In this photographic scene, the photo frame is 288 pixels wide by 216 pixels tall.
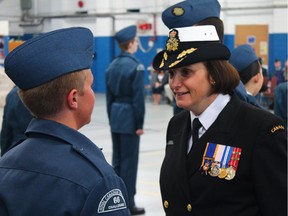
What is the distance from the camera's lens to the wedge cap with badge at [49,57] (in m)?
1.88

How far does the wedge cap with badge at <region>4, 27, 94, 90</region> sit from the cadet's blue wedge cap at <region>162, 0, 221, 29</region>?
101cm

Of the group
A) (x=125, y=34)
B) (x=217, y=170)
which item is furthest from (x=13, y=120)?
(x=217, y=170)

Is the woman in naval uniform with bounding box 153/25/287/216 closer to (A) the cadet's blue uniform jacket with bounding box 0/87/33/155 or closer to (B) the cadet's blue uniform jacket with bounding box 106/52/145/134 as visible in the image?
(A) the cadet's blue uniform jacket with bounding box 0/87/33/155

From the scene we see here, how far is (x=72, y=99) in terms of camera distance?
6.12 ft

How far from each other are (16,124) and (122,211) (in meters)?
3.74

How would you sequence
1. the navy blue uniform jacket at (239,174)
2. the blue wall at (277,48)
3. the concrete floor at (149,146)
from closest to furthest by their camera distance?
the navy blue uniform jacket at (239,174) → the concrete floor at (149,146) → the blue wall at (277,48)

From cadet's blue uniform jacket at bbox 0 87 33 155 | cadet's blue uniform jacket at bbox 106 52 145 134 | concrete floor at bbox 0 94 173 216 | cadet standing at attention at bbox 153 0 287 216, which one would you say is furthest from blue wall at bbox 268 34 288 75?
cadet standing at attention at bbox 153 0 287 216

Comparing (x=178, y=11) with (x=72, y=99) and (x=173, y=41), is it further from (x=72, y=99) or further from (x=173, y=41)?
(x=72, y=99)

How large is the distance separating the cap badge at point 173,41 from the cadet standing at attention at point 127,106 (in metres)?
4.12

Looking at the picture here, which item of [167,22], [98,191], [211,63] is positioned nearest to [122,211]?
[98,191]

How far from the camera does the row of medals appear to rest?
2512mm

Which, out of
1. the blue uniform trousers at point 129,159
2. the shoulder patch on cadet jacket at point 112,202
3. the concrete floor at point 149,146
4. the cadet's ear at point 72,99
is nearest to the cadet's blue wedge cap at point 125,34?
the blue uniform trousers at point 129,159

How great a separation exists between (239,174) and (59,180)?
951mm

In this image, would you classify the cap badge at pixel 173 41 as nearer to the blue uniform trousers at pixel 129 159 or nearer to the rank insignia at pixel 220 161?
the rank insignia at pixel 220 161
